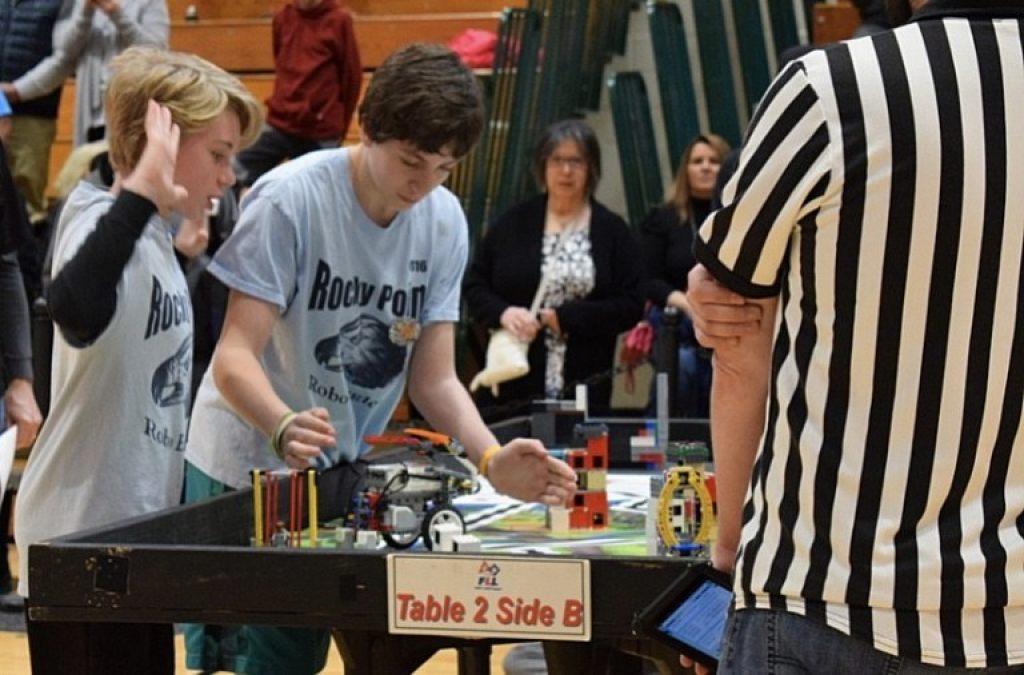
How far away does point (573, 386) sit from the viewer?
5.95 metres

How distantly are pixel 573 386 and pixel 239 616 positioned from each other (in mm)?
3836

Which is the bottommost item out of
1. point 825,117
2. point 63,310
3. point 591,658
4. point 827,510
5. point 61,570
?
point 591,658

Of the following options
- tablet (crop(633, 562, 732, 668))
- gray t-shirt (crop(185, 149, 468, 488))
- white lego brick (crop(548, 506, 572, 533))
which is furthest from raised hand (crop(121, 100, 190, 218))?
tablet (crop(633, 562, 732, 668))

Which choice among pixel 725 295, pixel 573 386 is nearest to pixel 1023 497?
pixel 725 295

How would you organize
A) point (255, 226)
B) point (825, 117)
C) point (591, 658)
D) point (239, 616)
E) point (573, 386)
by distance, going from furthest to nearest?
point (573, 386)
point (255, 226)
point (591, 658)
point (239, 616)
point (825, 117)

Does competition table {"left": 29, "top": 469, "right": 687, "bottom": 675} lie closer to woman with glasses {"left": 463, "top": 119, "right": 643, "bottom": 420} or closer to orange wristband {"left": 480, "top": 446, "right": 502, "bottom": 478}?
orange wristband {"left": 480, "top": 446, "right": 502, "bottom": 478}

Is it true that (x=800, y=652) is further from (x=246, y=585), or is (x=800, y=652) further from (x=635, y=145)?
(x=635, y=145)

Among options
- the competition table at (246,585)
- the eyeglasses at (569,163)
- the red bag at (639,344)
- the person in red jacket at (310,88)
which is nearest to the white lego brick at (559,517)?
the competition table at (246,585)

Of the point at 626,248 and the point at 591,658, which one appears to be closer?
the point at 591,658

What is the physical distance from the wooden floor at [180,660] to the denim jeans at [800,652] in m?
2.60

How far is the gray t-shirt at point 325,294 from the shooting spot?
112 inches

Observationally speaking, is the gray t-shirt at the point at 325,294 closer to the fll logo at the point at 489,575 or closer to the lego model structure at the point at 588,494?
the lego model structure at the point at 588,494

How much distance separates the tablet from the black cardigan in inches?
167

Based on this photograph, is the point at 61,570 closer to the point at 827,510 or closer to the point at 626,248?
the point at 827,510
